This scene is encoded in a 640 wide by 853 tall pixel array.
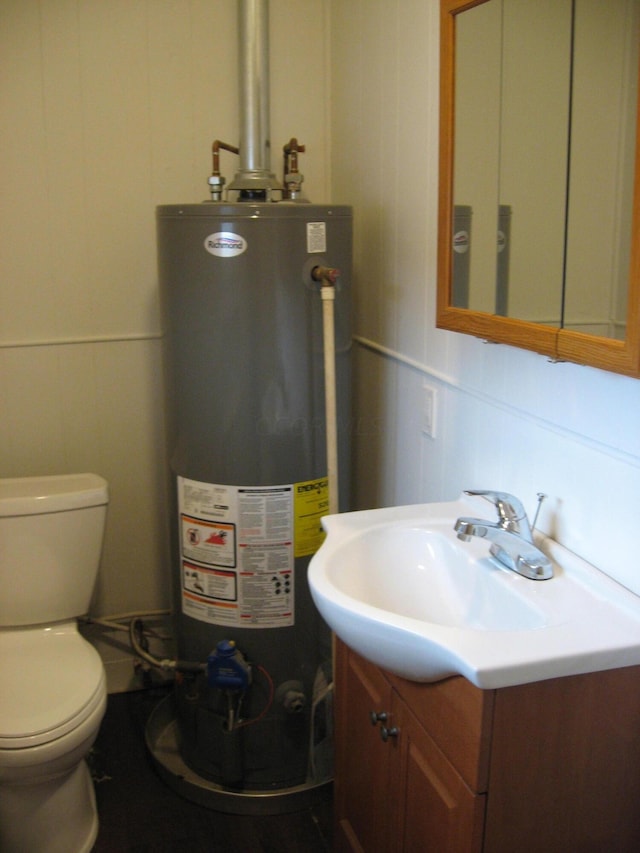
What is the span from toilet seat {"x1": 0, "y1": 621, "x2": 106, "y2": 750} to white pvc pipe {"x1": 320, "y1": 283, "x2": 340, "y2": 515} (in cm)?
70

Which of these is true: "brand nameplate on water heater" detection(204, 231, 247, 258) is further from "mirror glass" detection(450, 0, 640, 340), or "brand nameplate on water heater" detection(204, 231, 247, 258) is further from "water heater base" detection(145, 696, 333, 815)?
"water heater base" detection(145, 696, 333, 815)

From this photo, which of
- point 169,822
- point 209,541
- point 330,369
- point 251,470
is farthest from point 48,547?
point 330,369

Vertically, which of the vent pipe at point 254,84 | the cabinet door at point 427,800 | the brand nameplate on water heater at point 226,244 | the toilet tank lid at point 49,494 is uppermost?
the vent pipe at point 254,84

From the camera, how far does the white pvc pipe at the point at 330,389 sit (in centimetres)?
189

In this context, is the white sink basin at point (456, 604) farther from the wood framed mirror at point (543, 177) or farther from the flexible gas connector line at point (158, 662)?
the flexible gas connector line at point (158, 662)

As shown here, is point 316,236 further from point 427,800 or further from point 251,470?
point 427,800

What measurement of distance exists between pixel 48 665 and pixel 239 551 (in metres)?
0.54

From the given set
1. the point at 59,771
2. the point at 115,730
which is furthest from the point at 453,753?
the point at 115,730

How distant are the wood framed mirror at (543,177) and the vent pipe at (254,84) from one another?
0.82 meters

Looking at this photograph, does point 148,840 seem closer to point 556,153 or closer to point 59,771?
point 59,771

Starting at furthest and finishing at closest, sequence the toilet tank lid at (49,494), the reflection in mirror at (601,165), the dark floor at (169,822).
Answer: the toilet tank lid at (49,494)
the dark floor at (169,822)
the reflection in mirror at (601,165)

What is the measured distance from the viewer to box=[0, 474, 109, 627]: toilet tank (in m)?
2.12

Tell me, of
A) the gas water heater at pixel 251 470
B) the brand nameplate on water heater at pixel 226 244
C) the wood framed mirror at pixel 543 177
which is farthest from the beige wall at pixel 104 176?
the wood framed mirror at pixel 543 177

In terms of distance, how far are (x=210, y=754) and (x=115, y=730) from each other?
0.42 metres
